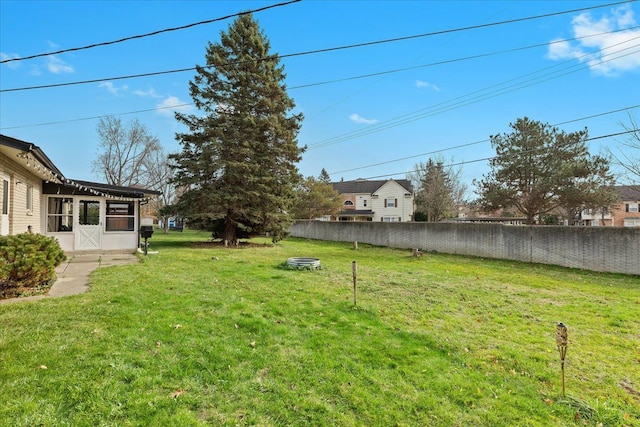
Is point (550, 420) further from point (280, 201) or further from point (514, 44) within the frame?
point (280, 201)

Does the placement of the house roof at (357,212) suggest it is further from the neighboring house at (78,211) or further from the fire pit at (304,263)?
the fire pit at (304,263)

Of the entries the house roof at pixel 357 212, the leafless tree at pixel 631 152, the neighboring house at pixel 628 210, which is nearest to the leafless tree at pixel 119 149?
the house roof at pixel 357 212

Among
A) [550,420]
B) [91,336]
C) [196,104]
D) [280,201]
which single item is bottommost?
[550,420]

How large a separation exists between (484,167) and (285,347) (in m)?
25.4

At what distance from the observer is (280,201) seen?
16.9 meters

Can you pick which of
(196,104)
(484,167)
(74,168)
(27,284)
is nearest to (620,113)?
(484,167)

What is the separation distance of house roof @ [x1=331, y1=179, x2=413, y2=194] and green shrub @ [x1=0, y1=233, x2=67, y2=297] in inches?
1530

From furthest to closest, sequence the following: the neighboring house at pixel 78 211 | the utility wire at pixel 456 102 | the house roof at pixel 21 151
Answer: the utility wire at pixel 456 102 < the neighboring house at pixel 78 211 < the house roof at pixel 21 151

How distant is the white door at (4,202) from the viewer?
740 cm

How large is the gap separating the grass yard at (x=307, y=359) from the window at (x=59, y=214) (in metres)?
7.34

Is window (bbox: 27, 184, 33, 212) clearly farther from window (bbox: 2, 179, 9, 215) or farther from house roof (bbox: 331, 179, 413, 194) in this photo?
house roof (bbox: 331, 179, 413, 194)

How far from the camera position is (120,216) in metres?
12.7

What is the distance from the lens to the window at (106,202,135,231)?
1249 centimetres

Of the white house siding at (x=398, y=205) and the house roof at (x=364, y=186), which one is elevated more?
the house roof at (x=364, y=186)
